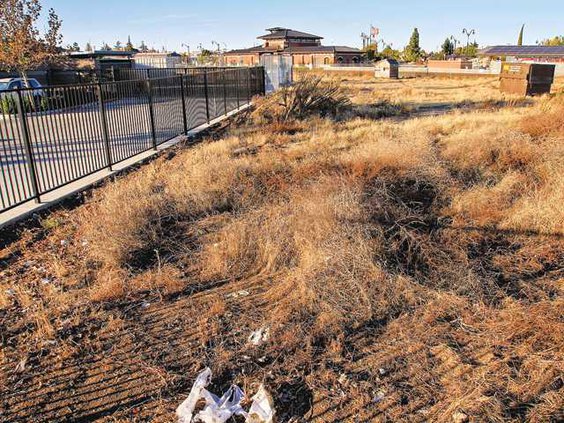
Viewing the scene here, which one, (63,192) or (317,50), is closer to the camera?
(63,192)

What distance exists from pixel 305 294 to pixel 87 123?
6.50 meters

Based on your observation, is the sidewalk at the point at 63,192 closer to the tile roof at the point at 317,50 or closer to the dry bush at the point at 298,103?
the dry bush at the point at 298,103

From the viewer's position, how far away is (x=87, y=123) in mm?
9000

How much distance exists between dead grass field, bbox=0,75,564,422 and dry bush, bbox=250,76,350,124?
771 centimetres

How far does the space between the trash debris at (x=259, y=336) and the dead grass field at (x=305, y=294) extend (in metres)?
0.06

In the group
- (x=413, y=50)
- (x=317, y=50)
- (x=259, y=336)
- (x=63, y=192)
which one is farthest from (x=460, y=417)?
(x=413, y=50)

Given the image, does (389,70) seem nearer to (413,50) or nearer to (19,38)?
(19,38)

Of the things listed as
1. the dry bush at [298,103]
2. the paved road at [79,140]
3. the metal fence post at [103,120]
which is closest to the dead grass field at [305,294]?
the paved road at [79,140]

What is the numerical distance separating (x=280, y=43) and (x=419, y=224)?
258 ft

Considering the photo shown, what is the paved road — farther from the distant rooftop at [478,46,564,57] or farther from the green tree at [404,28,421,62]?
the green tree at [404,28,421,62]

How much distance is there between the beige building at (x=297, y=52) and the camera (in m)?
74.6

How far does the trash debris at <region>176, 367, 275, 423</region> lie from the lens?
9.94 ft

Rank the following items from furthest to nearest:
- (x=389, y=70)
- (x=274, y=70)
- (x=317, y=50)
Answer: (x=317, y=50), (x=389, y=70), (x=274, y=70)

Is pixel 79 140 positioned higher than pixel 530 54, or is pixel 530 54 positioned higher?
pixel 530 54
